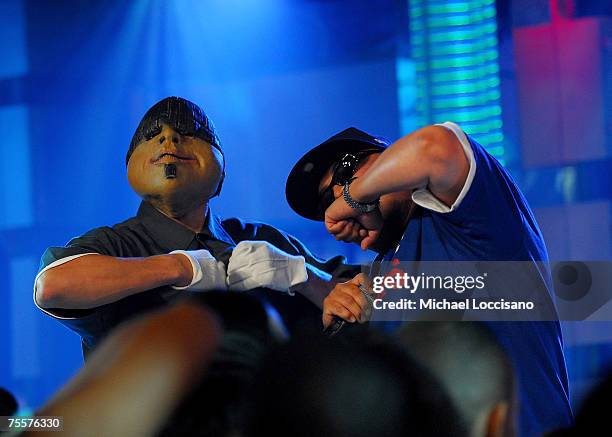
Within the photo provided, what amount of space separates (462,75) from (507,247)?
142cm

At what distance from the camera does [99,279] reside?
1286mm

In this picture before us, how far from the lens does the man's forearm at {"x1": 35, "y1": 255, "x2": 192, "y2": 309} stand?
1281 mm

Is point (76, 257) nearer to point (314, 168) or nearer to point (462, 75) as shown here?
point (314, 168)

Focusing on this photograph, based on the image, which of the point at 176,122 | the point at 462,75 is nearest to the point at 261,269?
the point at 176,122

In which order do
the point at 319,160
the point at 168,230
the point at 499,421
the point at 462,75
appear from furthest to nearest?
the point at 462,75, the point at 168,230, the point at 319,160, the point at 499,421

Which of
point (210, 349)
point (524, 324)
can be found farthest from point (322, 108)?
point (210, 349)

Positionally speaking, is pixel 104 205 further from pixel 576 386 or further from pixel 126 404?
pixel 126 404

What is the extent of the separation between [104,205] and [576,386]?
1.38 metres

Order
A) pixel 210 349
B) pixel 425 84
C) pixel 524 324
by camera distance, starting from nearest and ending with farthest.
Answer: pixel 210 349 < pixel 524 324 < pixel 425 84

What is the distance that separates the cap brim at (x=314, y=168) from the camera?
1265mm

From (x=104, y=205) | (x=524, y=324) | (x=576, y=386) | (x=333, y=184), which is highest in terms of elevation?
(x=333, y=184)

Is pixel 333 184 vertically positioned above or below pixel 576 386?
above

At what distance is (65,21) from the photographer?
2502 mm

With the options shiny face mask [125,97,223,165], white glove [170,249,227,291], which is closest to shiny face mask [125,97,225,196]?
shiny face mask [125,97,223,165]
